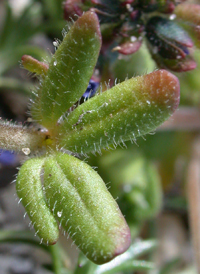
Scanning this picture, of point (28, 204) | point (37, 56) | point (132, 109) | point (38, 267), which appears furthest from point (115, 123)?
point (37, 56)

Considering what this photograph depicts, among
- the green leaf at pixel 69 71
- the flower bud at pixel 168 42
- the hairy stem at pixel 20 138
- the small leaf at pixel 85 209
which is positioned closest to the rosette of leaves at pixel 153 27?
the flower bud at pixel 168 42

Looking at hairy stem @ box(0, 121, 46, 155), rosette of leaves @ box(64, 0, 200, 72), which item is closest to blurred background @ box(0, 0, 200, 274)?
rosette of leaves @ box(64, 0, 200, 72)

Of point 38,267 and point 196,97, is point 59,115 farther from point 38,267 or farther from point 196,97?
point 196,97

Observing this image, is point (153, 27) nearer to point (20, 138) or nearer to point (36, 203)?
point (20, 138)

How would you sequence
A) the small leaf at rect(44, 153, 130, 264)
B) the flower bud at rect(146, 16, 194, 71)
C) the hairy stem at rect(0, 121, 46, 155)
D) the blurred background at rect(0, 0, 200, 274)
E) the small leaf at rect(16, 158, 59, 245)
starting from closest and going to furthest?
the small leaf at rect(44, 153, 130, 264)
the small leaf at rect(16, 158, 59, 245)
the hairy stem at rect(0, 121, 46, 155)
the flower bud at rect(146, 16, 194, 71)
the blurred background at rect(0, 0, 200, 274)

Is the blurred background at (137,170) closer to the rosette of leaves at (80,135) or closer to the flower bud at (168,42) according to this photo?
the flower bud at (168,42)

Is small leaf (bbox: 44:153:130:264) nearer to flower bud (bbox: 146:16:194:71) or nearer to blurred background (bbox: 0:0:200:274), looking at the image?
flower bud (bbox: 146:16:194:71)

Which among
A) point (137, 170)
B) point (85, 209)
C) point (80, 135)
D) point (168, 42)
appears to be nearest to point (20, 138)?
point (80, 135)
